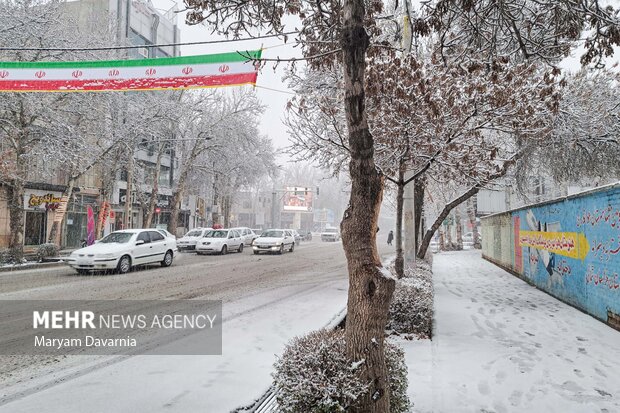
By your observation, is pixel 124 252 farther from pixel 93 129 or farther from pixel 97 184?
pixel 97 184

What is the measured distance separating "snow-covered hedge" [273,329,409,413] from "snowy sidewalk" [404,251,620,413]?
70cm

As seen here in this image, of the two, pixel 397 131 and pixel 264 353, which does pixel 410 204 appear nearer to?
pixel 397 131

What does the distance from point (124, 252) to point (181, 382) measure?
11181 millimetres

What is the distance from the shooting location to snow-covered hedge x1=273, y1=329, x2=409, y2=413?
3.00 metres

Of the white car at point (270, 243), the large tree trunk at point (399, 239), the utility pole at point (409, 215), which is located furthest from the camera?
the white car at point (270, 243)

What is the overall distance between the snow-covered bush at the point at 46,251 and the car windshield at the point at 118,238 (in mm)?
5292

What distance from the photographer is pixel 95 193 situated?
3012 centimetres

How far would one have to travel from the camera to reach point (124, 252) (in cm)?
1434

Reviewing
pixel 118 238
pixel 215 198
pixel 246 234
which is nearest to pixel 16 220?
pixel 118 238

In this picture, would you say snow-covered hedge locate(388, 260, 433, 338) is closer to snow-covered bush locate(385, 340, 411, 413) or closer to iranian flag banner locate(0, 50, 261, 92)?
snow-covered bush locate(385, 340, 411, 413)

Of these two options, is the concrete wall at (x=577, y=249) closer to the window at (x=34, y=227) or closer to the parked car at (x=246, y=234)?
the parked car at (x=246, y=234)

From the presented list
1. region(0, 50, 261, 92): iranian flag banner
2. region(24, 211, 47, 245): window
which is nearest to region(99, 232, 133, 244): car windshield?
region(0, 50, 261, 92): iranian flag banner

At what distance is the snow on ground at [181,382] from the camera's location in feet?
12.8

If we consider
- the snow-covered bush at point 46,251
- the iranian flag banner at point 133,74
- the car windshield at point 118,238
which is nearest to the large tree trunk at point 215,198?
the snow-covered bush at point 46,251
